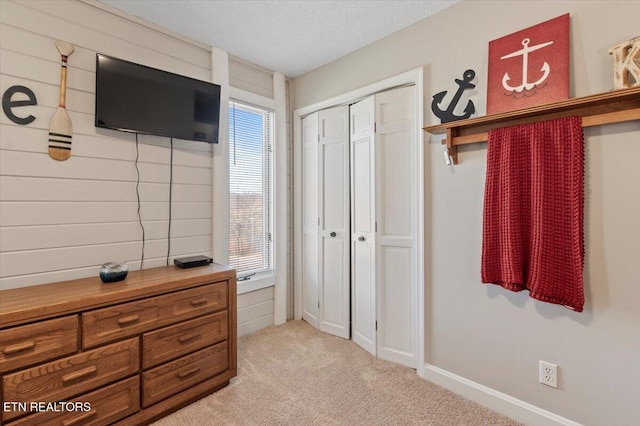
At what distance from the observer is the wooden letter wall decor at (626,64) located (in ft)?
4.45

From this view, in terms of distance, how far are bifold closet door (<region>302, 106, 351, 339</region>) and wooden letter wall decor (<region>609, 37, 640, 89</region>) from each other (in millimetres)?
1779

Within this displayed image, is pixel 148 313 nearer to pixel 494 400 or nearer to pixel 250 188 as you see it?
pixel 250 188

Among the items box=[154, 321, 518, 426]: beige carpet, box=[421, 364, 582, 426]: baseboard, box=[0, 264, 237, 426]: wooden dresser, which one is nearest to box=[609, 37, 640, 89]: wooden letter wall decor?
box=[421, 364, 582, 426]: baseboard

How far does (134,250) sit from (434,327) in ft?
7.31

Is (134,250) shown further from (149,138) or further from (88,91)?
(88,91)

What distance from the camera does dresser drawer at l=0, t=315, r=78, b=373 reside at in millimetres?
1345

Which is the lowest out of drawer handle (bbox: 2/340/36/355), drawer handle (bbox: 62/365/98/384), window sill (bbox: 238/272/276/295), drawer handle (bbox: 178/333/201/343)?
drawer handle (bbox: 62/365/98/384)

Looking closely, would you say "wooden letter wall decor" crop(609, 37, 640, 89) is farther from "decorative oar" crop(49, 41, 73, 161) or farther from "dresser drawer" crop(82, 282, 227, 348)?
"decorative oar" crop(49, 41, 73, 161)

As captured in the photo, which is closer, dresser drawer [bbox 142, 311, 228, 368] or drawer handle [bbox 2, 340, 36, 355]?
drawer handle [bbox 2, 340, 36, 355]

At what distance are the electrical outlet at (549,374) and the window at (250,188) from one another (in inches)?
90.8

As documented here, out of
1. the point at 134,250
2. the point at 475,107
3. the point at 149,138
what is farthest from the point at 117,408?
the point at 475,107

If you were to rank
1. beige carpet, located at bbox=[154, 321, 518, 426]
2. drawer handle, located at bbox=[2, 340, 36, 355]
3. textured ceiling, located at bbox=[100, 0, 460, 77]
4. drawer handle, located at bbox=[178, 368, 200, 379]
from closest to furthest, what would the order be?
drawer handle, located at bbox=[2, 340, 36, 355] < beige carpet, located at bbox=[154, 321, 518, 426] < drawer handle, located at bbox=[178, 368, 200, 379] < textured ceiling, located at bbox=[100, 0, 460, 77]

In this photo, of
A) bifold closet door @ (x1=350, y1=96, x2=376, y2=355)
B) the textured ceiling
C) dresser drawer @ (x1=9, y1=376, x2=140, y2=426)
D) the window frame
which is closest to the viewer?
dresser drawer @ (x1=9, y1=376, x2=140, y2=426)

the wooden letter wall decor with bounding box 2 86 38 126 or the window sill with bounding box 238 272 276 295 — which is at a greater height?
the wooden letter wall decor with bounding box 2 86 38 126
